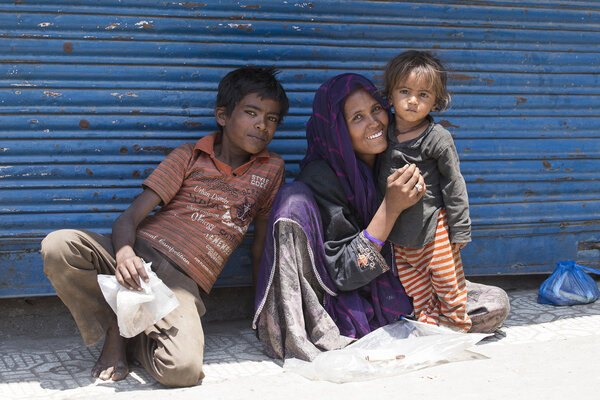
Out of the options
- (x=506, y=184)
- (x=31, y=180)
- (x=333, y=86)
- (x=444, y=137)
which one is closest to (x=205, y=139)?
(x=333, y=86)

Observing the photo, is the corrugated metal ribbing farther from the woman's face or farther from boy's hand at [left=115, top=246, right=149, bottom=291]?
boy's hand at [left=115, top=246, right=149, bottom=291]

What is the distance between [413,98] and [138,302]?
152 centimetres

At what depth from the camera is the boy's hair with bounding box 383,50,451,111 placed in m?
2.89

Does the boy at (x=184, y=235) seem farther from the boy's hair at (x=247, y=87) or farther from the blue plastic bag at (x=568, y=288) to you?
the blue plastic bag at (x=568, y=288)

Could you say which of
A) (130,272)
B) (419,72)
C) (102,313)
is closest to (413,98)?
(419,72)

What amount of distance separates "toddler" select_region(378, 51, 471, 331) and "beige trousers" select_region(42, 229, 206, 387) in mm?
1090

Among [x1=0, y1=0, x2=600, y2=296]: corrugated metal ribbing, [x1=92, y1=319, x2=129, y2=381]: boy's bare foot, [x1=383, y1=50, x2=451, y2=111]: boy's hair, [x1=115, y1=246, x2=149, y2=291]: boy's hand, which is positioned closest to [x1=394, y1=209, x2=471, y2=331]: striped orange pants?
[x1=383, y1=50, x2=451, y2=111]: boy's hair

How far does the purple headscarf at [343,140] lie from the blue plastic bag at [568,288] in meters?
1.43

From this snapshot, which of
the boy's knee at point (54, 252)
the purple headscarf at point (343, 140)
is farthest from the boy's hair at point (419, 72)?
the boy's knee at point (54, 252)

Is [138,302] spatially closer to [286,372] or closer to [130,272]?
[130,272]

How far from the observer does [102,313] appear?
275cm

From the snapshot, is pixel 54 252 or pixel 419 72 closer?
pixel 54 252

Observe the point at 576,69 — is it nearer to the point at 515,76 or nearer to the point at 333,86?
the point at 515,76

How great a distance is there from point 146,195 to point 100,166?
56 cm
